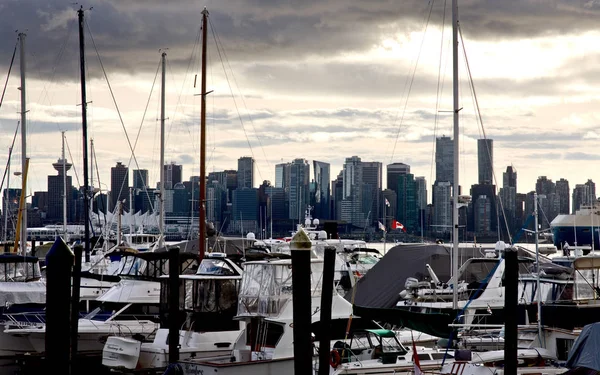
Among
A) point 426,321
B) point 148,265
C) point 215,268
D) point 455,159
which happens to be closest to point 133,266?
point 148,265

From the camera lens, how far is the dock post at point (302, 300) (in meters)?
21.4

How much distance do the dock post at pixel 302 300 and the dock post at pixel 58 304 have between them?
5340 mm

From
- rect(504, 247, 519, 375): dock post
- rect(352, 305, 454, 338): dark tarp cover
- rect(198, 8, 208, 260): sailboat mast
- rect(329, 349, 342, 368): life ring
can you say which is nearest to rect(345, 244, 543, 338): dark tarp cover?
rect(198, 8, 208, 260): sailboat mast

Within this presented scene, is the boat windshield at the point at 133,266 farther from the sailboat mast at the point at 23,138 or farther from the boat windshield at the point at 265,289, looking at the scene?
the sailboat mast at the point at 23,138

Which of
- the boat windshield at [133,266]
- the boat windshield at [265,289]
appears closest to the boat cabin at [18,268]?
the boat windshield at [133,266]

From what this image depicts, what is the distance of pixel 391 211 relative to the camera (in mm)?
175250

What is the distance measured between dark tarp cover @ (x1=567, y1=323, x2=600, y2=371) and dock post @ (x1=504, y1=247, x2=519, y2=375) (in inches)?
58.1

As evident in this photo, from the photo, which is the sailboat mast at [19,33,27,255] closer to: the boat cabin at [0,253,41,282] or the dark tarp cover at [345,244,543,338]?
the boat cabin at [0,253,41,282]

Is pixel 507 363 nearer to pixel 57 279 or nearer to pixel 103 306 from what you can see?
pixel 57 279

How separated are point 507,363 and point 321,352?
4.44 metres

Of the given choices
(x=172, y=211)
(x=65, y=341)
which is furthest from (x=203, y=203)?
(x=172, y=211)

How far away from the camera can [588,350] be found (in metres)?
23.1

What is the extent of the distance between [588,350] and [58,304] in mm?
12026

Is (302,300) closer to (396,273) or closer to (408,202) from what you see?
(396,273)
